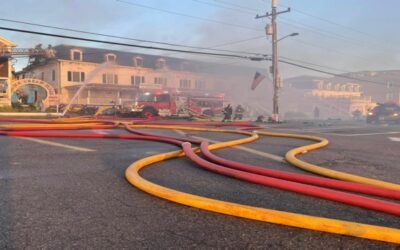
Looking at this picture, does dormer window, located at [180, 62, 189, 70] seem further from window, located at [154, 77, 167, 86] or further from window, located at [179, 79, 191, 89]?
window, located at [154, 77, 167, 86]

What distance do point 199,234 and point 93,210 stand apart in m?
1.21

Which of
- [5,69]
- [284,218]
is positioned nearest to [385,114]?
[284,218]

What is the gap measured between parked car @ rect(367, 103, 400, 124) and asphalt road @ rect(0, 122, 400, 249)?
25485 millimetres

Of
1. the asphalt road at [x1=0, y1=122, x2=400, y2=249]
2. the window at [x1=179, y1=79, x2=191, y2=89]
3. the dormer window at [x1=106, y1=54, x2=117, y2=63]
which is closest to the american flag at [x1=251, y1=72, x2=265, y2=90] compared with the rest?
the asphalt road at [x1=0, y1=122, x2=400, y2=249]

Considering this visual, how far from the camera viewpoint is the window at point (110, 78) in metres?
51.0

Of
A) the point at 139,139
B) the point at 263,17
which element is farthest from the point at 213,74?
the point at 139,139

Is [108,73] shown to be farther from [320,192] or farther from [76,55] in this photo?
[320,192]

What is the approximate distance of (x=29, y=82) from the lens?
3369cm

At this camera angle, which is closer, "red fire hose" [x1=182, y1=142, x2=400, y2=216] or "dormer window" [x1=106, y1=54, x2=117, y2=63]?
"red fire hose" [x1=182, y1=142, x2=400, y2=216]

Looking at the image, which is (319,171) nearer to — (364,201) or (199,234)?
(364,201)

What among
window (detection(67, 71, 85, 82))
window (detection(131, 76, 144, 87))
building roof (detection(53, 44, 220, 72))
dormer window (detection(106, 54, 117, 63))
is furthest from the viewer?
window (detection(131, 76, 144, 87))

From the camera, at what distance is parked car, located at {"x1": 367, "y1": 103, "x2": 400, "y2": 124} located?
95.5 feet

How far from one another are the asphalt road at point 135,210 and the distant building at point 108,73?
122 ft

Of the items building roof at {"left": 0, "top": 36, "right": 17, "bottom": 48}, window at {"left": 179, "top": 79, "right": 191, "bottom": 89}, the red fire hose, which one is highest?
building roof at {"left": 0, "top": 36, "right": 17, "bottom": 48}
